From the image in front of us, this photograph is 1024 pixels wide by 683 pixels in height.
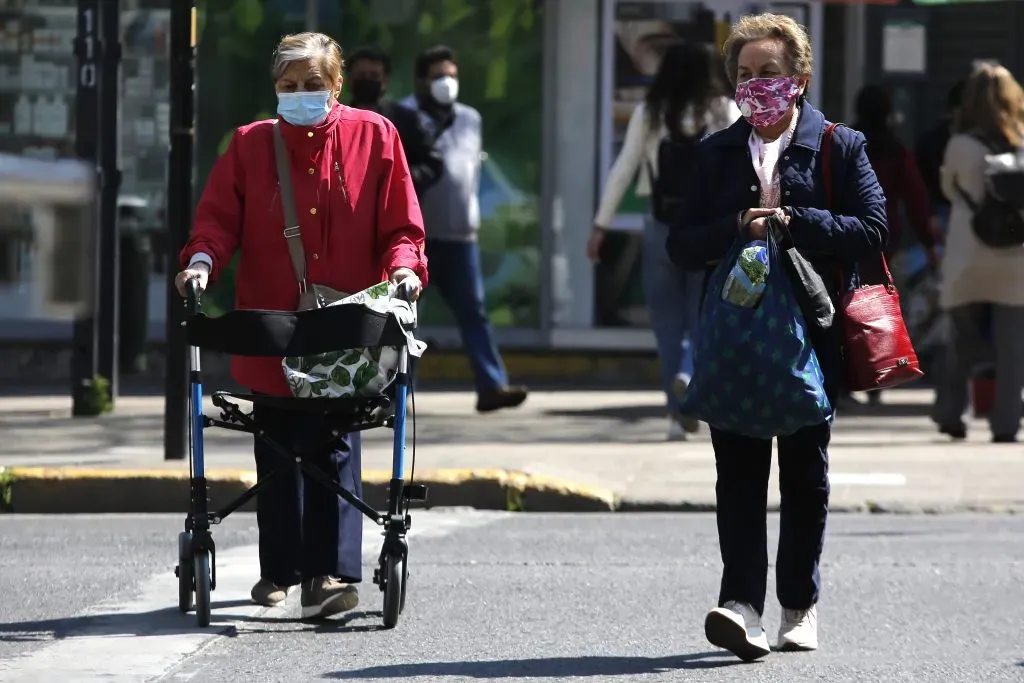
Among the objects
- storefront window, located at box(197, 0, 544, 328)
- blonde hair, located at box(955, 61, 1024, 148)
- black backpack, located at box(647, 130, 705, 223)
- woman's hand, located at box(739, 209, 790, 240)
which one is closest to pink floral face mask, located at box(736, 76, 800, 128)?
woman's hand, located at box(739, 209, 790, 240)

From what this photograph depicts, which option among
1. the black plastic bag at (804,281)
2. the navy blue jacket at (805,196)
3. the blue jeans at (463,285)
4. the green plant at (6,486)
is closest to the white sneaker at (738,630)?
the navy blue jacket at (805,196)

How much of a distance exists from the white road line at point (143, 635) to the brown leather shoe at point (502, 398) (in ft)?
14.0

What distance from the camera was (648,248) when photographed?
1100cm

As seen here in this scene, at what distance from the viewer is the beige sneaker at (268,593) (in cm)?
700

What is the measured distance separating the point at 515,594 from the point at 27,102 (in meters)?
8.04

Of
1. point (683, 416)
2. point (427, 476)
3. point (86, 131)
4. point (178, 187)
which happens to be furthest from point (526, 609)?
point (86, 131)

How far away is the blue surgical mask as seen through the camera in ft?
21.5

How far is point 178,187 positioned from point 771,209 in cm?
459

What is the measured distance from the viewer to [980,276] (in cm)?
1128

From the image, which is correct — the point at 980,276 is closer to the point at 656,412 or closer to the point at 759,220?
the point at 656,412

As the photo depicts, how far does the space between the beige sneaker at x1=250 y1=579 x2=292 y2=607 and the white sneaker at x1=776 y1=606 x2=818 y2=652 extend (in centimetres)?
156

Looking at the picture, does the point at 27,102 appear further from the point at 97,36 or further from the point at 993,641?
the point at 993,641

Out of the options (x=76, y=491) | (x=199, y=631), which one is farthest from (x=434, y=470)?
(x=199, y=631)

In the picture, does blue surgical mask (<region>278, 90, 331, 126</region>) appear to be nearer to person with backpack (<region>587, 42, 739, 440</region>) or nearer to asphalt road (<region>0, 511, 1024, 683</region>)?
asphalt road (<region>0, 511, 1024, 683</region>)
